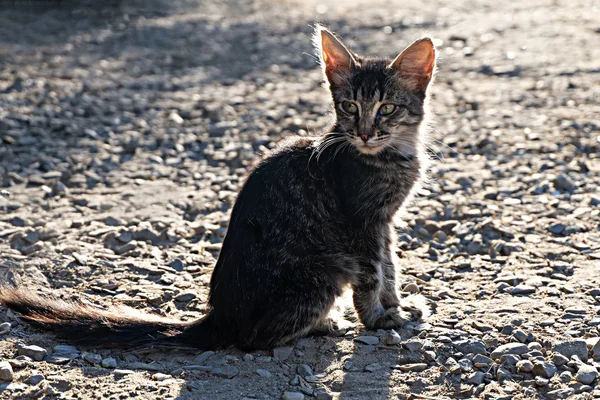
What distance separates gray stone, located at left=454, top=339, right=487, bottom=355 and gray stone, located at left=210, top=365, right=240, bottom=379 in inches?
52.8

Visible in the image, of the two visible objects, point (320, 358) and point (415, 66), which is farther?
point (415, 66)

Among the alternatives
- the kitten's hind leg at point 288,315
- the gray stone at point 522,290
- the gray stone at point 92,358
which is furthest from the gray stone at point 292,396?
the gray stone at point 522,290

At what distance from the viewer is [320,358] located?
183 inches

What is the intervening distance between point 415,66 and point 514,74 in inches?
225

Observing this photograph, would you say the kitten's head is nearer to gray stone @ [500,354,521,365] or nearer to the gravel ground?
the gravel ground

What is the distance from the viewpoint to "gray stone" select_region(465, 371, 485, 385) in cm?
433

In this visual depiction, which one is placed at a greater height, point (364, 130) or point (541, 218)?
point (364, 130)

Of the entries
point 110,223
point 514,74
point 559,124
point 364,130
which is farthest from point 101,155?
point 514,74

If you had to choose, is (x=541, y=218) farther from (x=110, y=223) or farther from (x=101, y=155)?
(x=101, y=155)

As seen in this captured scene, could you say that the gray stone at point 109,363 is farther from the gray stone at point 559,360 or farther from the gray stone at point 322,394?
the gray stone at point 559,360

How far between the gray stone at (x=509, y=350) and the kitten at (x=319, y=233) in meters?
0.68

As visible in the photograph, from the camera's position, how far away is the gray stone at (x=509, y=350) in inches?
179

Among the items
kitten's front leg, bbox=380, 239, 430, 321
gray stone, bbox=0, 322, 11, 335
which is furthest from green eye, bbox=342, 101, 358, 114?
gray stone, bbox=0, 322, 11, 335

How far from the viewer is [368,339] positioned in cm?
486
